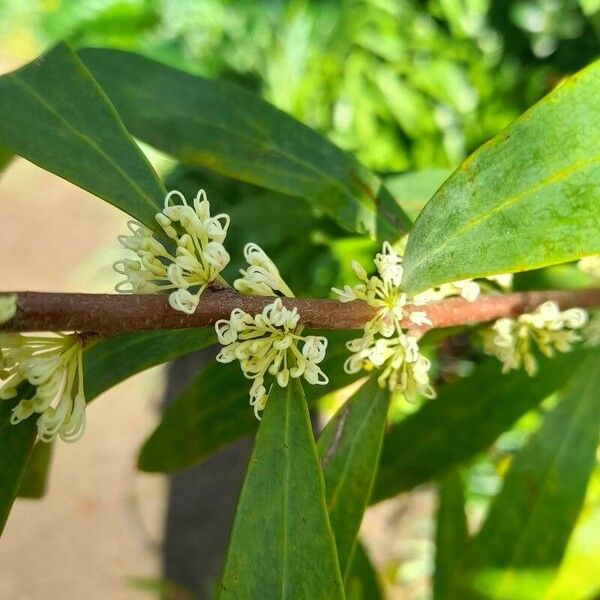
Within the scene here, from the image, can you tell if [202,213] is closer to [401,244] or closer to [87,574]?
[401,244]

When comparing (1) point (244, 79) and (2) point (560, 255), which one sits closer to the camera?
(2) point (560, 255)

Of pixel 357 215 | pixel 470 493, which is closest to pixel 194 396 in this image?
pixel 357 215

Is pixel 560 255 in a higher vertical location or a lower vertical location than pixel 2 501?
higher

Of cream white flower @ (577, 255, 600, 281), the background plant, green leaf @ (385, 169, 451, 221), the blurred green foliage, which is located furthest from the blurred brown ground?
cream white flower @ (577, 255, 600, 281)

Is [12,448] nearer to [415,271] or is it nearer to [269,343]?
[269,343]

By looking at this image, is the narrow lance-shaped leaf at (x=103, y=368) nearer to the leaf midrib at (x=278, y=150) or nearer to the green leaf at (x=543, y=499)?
the leaf midrib at (x=278, y=150)

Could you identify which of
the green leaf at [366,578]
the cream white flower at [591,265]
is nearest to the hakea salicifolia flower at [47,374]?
the cream white flower at [591,265]
